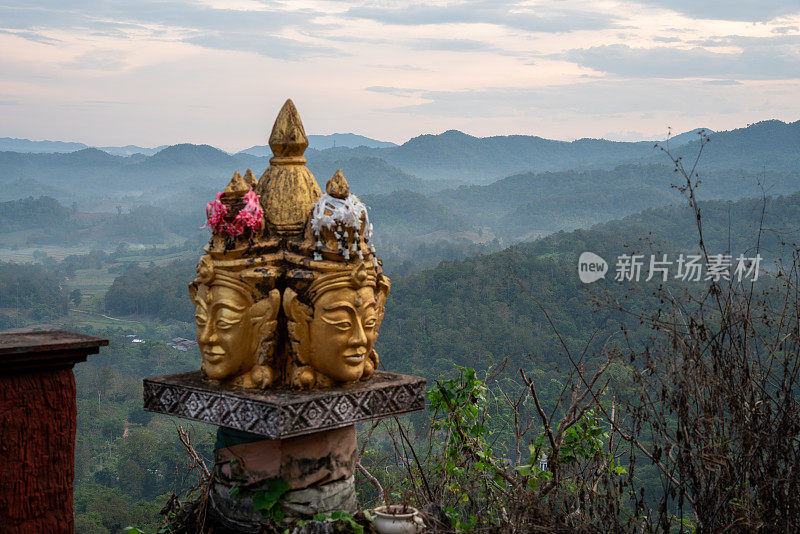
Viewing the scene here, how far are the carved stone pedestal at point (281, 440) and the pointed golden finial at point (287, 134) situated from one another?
1001 mm

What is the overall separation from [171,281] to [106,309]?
532cm

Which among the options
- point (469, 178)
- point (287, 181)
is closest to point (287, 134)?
point (287, 181)

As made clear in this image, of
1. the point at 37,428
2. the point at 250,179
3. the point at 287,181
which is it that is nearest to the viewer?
the point at 37,428

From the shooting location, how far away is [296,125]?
3225mm

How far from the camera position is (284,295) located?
293cm

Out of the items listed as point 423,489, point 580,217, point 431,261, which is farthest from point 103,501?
point 580,217

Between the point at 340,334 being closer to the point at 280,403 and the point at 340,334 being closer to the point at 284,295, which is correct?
the point at 284,295

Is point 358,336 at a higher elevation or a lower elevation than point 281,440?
higher

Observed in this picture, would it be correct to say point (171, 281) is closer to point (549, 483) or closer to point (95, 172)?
point (549, 483)

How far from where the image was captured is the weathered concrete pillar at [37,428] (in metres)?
2.12

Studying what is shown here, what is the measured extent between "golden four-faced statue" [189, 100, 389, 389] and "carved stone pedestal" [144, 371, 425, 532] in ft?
0.33

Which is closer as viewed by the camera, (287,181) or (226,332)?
(226,332)

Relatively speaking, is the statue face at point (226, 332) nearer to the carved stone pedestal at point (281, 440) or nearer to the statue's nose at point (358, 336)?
the carved stone pedestal at point (281, 440)

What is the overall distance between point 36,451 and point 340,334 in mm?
1138
